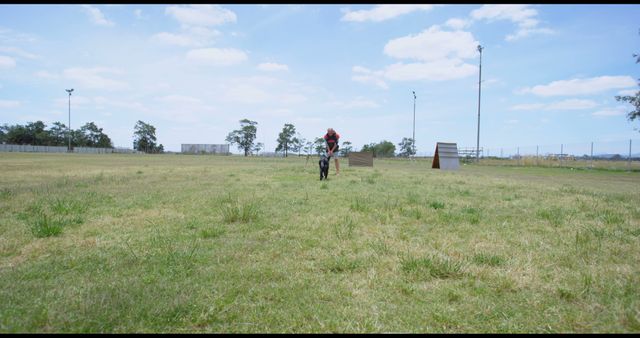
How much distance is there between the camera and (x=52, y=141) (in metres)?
105

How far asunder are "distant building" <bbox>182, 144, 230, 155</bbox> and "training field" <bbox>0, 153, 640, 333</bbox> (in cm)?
10661

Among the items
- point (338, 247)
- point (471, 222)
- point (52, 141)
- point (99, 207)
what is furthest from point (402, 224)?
point (52, 141)

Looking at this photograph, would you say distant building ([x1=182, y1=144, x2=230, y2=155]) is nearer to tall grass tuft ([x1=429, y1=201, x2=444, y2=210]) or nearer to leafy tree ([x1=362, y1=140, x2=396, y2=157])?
leafy tree ([x1=362, y1=140, x2=396, y2=157])

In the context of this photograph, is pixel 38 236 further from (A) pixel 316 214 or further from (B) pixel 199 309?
(A) pixel 316 214

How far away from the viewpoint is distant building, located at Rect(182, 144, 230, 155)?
4323 inches

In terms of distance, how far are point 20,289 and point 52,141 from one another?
12789 cm

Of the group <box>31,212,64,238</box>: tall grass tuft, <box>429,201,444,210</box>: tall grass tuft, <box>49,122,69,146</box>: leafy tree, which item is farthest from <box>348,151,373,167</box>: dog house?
<box>49,122,69,146</box>: leafy tree

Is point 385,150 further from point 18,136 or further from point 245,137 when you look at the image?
point 18,136

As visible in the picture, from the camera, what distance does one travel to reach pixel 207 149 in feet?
365

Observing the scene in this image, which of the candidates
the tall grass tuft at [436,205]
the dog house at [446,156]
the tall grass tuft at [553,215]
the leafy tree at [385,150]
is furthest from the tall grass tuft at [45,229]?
the leafy tree at [385,150]

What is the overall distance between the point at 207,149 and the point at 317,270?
11353cm

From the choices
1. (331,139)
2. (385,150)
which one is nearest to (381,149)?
(385,150)

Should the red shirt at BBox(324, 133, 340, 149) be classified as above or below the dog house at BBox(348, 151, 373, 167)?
above

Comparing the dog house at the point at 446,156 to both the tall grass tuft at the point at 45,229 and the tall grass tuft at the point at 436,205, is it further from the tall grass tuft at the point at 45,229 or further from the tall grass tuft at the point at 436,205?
the tall grass tuft at the point at 45,229
